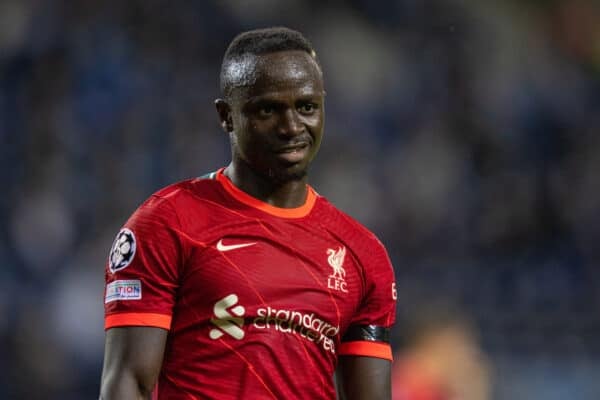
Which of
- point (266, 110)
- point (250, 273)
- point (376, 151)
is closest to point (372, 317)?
point (250, 273)

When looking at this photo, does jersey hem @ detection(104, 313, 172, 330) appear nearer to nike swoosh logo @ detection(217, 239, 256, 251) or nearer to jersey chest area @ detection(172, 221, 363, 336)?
jersey chest area @ detection(172, 221, 363, 336)

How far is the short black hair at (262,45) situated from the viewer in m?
3.27

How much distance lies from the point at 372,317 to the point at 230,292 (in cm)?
59

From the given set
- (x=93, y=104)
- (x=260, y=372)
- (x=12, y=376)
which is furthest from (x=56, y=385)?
(x=260, y=372)

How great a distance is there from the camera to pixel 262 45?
3.27 metres

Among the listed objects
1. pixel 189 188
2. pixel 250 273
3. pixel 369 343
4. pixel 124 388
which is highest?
pixel 189 188

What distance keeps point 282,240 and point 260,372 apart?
43 cm

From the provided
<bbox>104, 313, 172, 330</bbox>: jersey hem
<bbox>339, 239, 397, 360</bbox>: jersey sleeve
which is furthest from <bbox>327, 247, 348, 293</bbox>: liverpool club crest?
<bbox>104, 313, 172, 330</bbox>: jersey hem

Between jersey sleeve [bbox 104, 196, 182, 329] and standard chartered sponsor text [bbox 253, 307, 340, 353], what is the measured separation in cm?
28

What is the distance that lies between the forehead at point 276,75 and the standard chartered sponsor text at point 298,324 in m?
0.67

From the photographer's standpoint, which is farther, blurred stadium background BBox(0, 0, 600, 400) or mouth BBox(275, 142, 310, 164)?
blurred stadium background BBox(0, 0, 600, 400)

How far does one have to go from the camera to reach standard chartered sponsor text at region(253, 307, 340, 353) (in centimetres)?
316

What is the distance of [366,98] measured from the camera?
341 inches

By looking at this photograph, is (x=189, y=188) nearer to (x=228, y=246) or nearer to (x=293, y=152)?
(x=228, y=246)
